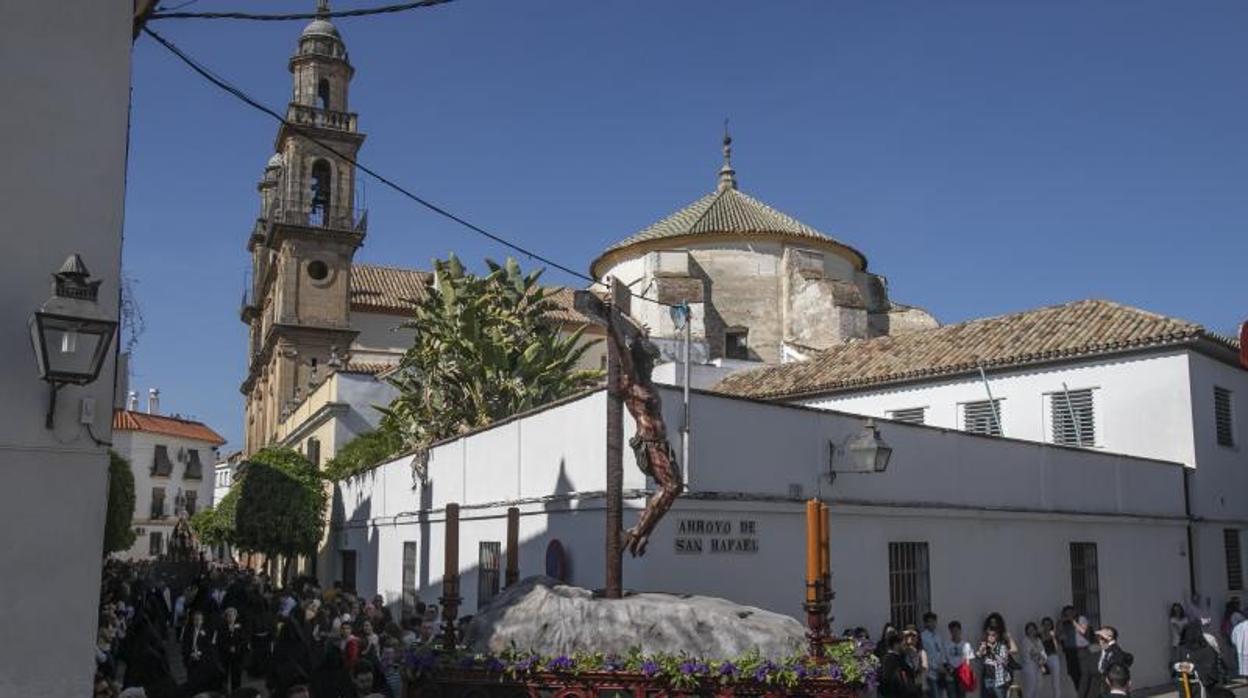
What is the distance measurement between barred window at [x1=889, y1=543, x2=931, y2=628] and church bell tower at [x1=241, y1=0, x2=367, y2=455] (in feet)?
114

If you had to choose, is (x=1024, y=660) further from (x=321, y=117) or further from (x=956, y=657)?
(x=321, y=117)

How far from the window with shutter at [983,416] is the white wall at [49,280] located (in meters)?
18.1

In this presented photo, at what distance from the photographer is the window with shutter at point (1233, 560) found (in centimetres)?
2155

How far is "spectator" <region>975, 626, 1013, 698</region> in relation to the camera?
1389 centimetres

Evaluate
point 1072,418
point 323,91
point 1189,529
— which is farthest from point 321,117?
point 1189,529

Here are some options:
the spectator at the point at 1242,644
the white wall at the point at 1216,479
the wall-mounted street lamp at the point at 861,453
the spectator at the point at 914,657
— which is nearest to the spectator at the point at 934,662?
the spectator at the point at 914,657

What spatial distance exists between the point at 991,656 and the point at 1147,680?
6199 millimetres

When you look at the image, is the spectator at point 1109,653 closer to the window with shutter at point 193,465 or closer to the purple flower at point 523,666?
the purple flower at point 523,666

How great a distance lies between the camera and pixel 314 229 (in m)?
47.5

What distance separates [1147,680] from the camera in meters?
18.4

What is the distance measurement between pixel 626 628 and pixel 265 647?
656cm

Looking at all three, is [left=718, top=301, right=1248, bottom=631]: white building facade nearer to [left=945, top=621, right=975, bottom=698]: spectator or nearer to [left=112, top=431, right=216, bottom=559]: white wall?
[left=945, top=621, right=975, bottom=698]: spectator

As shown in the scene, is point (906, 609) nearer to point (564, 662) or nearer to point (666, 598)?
point (666, 598)

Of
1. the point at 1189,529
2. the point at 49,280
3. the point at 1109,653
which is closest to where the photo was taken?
the point at 49,280
